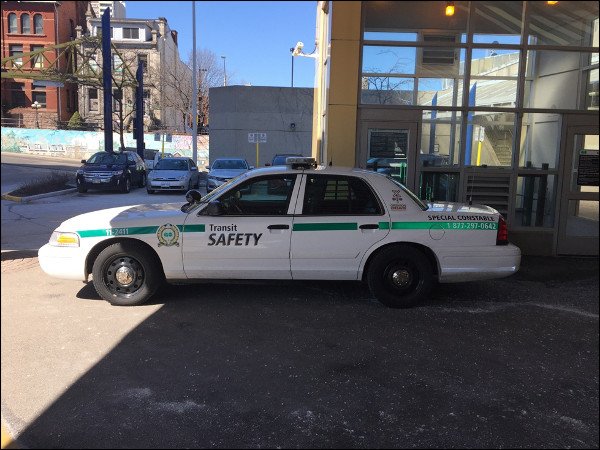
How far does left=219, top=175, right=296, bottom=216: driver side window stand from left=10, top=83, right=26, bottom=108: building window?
6.86 ft

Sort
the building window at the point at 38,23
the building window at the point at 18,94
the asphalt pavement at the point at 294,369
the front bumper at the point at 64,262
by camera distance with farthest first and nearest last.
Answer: the front bumper at the point at 64,262 → the building window at the point at 18,94 → the building window at the point at 38,23 → the asphalt pavement at the point at 294,369

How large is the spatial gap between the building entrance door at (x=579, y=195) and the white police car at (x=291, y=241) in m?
3.70

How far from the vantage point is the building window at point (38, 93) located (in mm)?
4699

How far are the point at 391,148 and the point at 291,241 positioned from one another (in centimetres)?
382

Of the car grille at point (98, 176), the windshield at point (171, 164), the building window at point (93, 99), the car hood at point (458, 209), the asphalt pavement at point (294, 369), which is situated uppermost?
the building window at point (93, 99)

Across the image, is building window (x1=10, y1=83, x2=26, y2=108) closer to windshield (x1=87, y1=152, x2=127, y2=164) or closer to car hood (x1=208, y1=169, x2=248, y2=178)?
car hood (x1=208, y1=169, x2=248, y2=178)

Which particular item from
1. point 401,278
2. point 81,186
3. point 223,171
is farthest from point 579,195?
point 81,186

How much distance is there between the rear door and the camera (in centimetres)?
543

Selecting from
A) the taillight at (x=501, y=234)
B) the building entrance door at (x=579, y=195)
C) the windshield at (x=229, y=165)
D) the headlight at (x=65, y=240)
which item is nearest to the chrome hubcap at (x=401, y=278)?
the taillight at (x=501, y=234)

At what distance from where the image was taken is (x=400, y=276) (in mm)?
5531

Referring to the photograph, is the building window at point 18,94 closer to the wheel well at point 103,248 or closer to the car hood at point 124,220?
the car hood at point 124,220

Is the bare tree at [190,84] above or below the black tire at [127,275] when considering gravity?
above

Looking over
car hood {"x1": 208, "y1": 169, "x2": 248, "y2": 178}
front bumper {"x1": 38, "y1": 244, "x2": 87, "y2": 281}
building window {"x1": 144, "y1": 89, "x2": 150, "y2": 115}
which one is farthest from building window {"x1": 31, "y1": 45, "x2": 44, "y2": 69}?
building window {"x1": 144, "y1": 89, "x2": 150, "y2": 115}

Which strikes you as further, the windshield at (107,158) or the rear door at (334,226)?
the windshield at (107,158)
